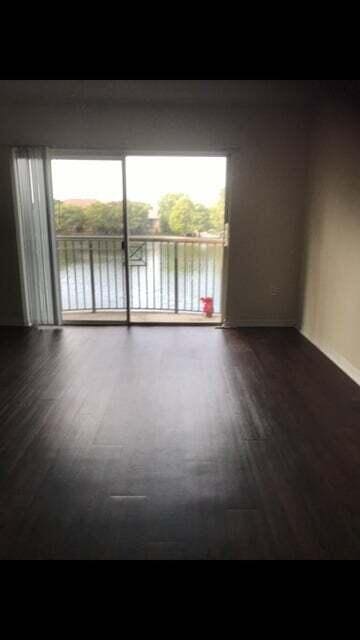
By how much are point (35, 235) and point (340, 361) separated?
135 inches

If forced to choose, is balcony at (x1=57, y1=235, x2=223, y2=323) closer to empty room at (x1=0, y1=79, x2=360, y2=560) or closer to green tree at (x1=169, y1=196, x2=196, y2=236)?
empty room at (x1=0, y1=79, x2=360, y2=560)

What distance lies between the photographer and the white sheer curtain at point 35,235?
14.7ft

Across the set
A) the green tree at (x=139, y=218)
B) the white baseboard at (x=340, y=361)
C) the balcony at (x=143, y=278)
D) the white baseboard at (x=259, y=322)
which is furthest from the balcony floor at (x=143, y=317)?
the white baseboard at (x=340, y=361)

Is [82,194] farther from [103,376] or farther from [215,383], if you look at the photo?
[215,383]

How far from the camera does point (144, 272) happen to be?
5578mm

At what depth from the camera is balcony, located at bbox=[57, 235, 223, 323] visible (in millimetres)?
5223

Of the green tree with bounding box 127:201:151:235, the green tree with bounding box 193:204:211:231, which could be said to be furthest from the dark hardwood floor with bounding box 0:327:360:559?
the green tree with bounding box 193:204:211:231

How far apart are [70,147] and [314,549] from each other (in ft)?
14.0

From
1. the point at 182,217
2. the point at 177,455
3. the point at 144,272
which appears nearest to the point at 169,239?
the point at 182,217

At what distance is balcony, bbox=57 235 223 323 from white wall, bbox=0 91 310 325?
622 millimetres

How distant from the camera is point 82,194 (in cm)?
480

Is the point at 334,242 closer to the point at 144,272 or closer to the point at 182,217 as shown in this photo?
the point at 182,217
